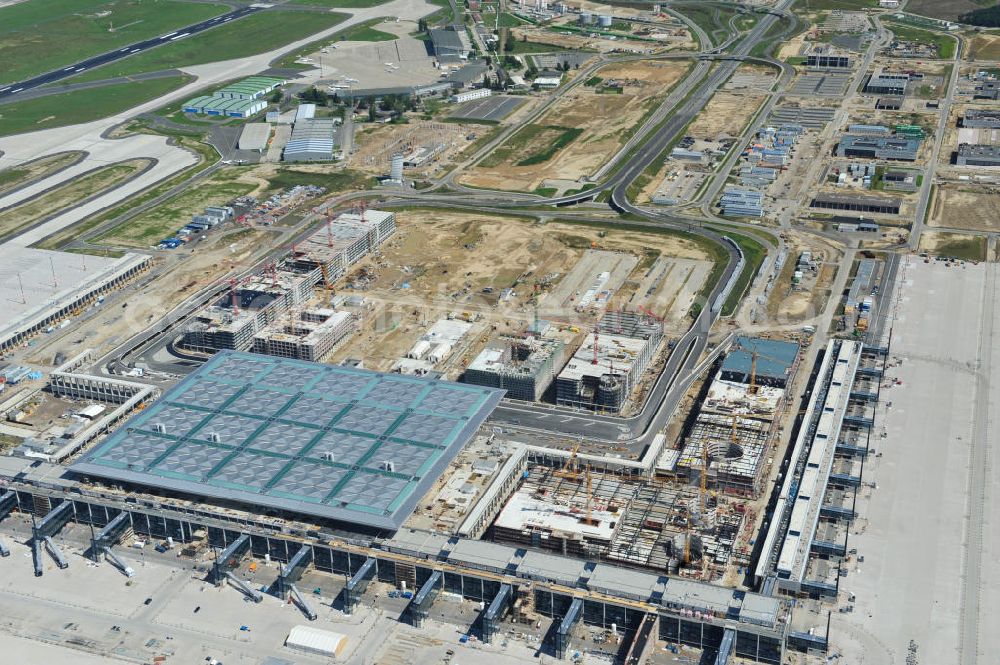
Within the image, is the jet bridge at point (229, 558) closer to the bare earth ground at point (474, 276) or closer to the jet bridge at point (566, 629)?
the jet bridge at point (566, 629)

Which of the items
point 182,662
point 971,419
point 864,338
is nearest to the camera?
point 182,662

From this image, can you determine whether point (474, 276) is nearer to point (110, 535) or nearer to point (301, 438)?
point (301, 438)

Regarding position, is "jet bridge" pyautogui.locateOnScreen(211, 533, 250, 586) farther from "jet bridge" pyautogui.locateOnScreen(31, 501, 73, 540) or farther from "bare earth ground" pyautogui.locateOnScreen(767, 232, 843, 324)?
"bare earth ground" pyautogui.locateOnScreen(767, 232, 843, 324)

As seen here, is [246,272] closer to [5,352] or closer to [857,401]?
[5,352]

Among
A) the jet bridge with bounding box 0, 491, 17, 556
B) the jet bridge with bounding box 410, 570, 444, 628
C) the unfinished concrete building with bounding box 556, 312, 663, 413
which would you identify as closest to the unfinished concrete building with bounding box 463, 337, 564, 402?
the unfinished concrete building with bounding box 556, 312, 663, 413

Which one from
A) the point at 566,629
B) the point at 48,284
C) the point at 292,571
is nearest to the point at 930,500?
the point at 566,629

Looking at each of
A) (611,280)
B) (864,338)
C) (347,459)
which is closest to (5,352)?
(347,459)

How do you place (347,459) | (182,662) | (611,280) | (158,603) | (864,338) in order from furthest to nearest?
(611,280)
(864,338)
(347,459)
(158,603)
(182,662)
